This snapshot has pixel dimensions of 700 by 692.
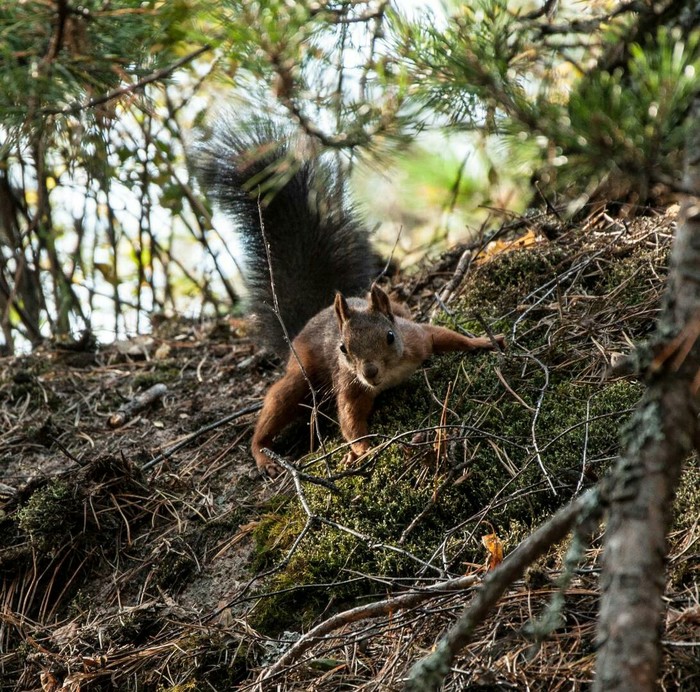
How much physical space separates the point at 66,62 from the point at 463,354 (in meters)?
1.61

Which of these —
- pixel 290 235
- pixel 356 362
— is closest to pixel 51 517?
pixel 356 362

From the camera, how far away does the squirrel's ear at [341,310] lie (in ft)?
9.75

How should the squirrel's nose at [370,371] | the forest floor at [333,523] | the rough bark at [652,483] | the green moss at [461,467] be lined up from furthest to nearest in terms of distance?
the squirrel's nose at [370,371], the green moss at [461,467], the forest floor at [333,523], the rough bark at [652,483]

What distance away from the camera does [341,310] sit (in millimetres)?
3002

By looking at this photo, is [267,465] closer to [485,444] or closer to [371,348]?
[371,348]

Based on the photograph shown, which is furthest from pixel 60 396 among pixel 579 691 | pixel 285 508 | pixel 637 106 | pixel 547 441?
pixel 637 106

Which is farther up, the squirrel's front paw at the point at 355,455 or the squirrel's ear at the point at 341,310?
the squirrel's ear at the point at 341,310

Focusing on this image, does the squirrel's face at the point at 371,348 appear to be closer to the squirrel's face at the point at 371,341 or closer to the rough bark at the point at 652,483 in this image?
the squirrel's face at the point at 371,341

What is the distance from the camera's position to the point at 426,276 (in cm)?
386

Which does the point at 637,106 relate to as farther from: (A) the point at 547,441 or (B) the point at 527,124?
(A) the point at 547,441

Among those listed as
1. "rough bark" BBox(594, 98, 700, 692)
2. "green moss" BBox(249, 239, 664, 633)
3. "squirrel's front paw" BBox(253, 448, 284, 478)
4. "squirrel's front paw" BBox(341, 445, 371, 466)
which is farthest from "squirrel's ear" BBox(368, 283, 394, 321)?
"rough bark" BBox(594, 98, 700, 692)

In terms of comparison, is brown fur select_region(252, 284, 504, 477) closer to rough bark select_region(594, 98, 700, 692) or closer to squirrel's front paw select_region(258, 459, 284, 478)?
squirrel's front paw select_region(258, 459, 284, 478)

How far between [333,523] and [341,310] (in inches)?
36.3

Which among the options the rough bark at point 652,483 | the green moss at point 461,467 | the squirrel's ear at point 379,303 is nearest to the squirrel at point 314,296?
the squirrel's ear at point 379,303
